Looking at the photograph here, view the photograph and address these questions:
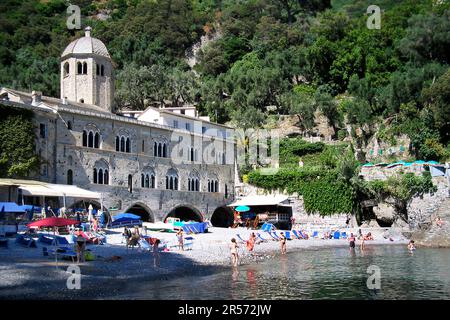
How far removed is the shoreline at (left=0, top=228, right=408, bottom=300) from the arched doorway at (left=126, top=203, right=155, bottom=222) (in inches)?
333

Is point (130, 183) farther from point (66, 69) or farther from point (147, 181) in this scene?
point (66, 69)

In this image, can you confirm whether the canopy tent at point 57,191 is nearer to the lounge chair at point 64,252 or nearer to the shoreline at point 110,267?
the shoreline at point 110,267

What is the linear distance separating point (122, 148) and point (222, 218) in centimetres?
1406

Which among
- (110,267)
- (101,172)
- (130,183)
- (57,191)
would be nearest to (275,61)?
(130,183)

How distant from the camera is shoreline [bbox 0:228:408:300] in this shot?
19.4 m

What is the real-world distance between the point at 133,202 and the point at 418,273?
80.9 feet

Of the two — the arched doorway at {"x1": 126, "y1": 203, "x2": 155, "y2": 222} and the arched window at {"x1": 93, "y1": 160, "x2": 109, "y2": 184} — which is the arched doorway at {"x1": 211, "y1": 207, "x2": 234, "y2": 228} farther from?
the arched window at {"x1": 93, "y1": 160, "x2": 109, "y2": 184}

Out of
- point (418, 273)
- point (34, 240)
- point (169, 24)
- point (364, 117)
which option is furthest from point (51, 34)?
point (418, 273)

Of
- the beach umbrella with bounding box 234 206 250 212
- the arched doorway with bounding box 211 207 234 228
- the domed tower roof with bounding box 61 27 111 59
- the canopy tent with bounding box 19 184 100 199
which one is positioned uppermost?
the domed tower roof with bounding box 61 27 111 59

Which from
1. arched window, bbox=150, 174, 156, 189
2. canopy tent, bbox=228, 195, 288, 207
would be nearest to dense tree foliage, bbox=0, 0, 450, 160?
canopy tent, bbox=228, 195, 288, 207

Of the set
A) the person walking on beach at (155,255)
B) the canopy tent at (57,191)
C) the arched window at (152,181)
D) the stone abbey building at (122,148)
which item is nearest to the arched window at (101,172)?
the stone abbey building at (122,148)

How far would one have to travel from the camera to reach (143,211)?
4744 cm

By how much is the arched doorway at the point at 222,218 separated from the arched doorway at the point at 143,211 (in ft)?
28.4
